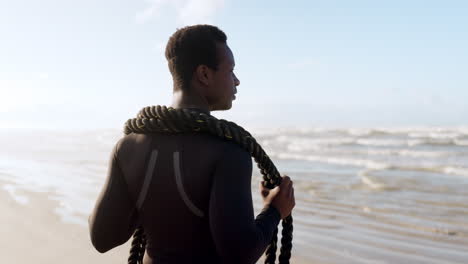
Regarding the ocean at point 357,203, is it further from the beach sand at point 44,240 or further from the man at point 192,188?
the man at point 192,188

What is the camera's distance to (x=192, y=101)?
1729 millimetres

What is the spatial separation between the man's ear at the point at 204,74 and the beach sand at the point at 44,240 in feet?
11.4

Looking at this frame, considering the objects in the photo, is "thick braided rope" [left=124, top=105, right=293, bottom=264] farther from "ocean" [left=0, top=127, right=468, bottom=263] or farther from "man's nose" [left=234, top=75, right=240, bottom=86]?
"ocean" [left=0, top=127, right=468, bottom=263]

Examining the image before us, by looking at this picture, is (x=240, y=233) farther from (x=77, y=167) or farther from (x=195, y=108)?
(x=77, y=167)

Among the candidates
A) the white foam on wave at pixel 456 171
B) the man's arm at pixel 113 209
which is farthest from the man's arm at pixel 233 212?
the white foam on wave at pixel 456 171

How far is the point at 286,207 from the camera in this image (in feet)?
5.68

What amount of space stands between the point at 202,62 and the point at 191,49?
0.19 feet

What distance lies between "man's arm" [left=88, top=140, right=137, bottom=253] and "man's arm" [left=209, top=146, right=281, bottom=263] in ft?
1.35

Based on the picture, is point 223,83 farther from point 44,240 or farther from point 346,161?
point 346,161

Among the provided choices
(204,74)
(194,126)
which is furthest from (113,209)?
(204,74)

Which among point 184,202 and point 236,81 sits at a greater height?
point 236,81

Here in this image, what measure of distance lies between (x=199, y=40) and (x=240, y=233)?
26.2 inches

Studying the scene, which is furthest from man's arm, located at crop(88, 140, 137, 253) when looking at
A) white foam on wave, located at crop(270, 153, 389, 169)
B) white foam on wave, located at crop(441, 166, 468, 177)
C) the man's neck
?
white foam on wave, located at crop(270, 153, 389, 169)

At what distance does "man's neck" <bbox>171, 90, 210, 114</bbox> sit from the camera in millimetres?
1726
